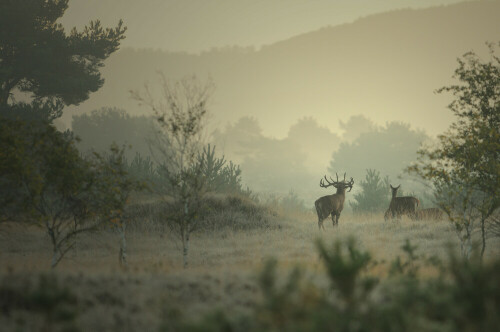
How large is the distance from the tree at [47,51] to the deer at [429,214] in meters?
21.5

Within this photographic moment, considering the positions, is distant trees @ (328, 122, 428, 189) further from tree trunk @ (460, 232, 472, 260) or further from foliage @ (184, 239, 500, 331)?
foliage @ (184, 239, 500, 331)

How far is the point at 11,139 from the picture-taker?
8.68 m

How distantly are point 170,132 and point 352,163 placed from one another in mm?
56682

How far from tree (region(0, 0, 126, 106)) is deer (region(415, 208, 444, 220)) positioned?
846 inches

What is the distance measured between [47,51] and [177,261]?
62.7 ft

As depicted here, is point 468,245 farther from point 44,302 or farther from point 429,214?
point 44,302

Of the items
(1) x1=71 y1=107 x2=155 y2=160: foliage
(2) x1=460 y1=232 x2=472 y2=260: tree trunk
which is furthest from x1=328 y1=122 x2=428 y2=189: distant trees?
(2) x1=460 y1=232 x2=472 y2=260: tree trunk

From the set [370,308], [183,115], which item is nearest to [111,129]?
[183,115]

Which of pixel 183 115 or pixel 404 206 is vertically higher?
pixel 183 115

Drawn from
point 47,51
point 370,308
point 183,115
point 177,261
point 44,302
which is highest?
point 47,51

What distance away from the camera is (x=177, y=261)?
1158cm

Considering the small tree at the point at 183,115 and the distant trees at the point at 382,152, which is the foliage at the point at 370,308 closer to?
the small tree at the point at 183,115

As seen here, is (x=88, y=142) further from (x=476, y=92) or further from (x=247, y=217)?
(x=476, y=92)

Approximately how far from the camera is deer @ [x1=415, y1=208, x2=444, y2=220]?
1833 centimetres
